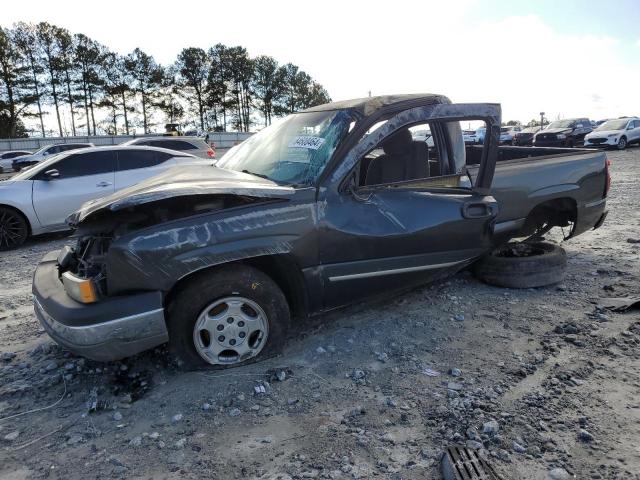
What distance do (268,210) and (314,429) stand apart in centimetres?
139

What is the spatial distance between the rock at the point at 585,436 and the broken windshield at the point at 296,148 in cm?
221

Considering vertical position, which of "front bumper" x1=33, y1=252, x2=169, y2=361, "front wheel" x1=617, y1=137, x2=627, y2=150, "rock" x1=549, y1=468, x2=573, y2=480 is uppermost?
"front wheel" x1=617, y1=137, x2=627, y2=150

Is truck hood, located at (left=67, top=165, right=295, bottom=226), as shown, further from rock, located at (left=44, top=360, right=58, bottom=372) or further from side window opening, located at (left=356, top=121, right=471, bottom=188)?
rock, located at (left=44, top=360, right=58, bottom=372)

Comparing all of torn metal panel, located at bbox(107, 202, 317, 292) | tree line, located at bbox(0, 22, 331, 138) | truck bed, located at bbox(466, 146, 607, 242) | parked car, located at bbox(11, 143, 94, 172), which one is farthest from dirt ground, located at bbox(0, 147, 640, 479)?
tree line, located at bbox(0, 22, 331, 138)

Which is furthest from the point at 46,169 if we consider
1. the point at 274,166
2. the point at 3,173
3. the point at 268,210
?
the point at 3,173

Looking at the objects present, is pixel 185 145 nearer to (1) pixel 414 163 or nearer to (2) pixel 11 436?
(1) pixel 414 163

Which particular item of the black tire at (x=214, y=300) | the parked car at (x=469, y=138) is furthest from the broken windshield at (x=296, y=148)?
the parked car at (x=469, y=138)

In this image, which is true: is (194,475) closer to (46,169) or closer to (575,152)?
(575,152)

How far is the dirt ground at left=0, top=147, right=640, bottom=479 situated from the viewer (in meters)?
2.34

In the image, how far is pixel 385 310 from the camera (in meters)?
4.11

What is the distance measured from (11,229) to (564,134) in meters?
26.7

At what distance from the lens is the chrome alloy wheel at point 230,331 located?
3.05 meters

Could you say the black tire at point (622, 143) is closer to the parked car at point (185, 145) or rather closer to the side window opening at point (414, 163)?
the parked car at point (185, 145)

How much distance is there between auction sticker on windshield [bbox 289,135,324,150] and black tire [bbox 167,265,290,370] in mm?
1077
